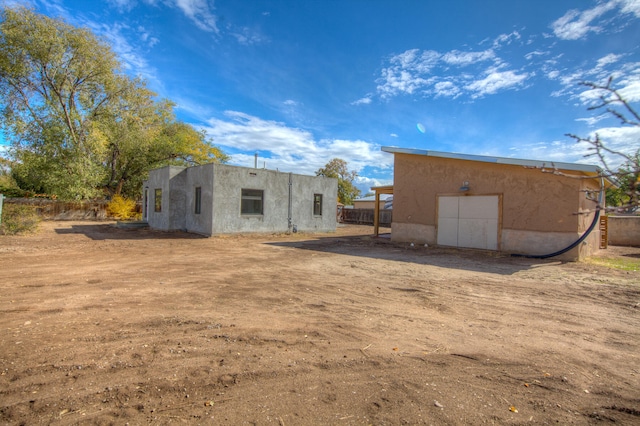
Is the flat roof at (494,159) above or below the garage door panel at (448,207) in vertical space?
above

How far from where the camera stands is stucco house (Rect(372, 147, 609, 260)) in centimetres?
1116

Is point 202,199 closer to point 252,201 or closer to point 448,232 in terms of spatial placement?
point 252,201

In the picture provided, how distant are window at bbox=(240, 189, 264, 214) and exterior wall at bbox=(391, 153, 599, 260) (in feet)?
22.8

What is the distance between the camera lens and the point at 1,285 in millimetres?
6031

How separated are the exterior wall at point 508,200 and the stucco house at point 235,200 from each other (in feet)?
19.8

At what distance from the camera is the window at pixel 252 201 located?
17172 mm

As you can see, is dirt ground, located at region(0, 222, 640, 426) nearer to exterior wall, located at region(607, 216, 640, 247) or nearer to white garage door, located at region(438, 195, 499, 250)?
white garage door, located at region(438, 195, 499, 250)

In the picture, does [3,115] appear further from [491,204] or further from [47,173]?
[491,204]

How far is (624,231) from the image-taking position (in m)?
17.9

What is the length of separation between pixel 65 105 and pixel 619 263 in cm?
3238

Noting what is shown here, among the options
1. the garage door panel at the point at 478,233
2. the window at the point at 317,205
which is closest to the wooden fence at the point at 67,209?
the window at the point at 317,205

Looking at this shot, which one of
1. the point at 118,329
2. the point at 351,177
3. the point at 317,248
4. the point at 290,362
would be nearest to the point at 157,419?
the point at 290,362

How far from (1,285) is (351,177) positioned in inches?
2125

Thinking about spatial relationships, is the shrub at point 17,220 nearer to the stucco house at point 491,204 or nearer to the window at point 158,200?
the window at point 158,200
